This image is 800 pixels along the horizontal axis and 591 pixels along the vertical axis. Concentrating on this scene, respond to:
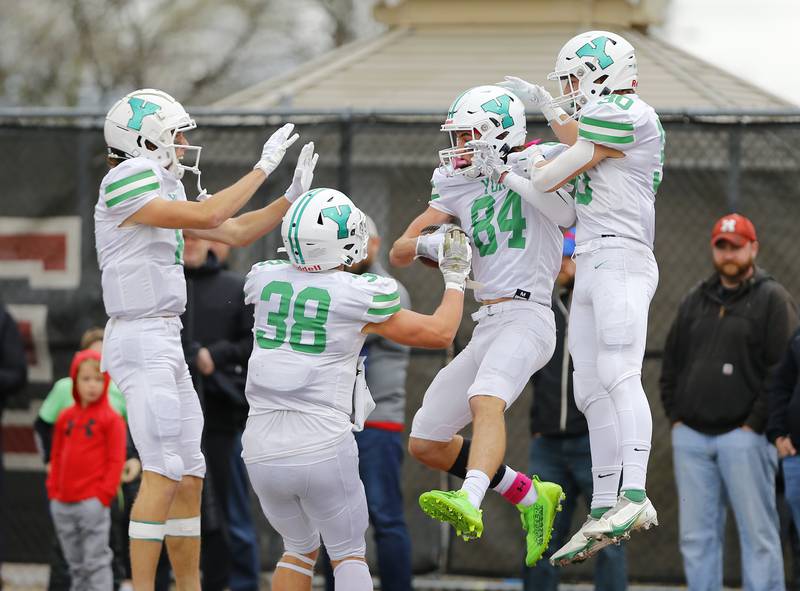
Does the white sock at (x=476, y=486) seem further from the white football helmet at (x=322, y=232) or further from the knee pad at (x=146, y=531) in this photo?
the knee pad at (x=146, y=531)

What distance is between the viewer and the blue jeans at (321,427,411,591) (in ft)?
27.3

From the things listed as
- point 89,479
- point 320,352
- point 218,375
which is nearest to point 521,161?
point 320,352

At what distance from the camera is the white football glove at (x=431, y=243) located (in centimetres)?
643

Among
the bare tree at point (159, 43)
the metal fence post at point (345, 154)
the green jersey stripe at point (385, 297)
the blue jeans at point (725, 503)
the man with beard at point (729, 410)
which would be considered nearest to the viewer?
the green jersey stripe at point (385, 297)

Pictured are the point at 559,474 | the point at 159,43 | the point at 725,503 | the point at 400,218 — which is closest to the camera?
the point at 725,503

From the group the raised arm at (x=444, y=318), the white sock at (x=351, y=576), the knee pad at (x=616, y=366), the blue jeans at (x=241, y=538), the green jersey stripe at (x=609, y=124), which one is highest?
the green jersey stripe at (x=609, y=124)

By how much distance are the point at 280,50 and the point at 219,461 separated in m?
16.2

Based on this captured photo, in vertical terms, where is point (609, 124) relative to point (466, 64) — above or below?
below

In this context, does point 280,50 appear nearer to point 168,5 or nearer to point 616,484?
point 168,5

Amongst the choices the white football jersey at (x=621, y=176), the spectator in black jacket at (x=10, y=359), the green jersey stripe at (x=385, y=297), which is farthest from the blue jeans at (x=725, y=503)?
the spectator in black jacket at (x=10, y=359)

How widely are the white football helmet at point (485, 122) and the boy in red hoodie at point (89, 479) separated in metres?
2.85

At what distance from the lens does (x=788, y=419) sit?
7848mm

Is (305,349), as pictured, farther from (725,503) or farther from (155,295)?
(725,503)

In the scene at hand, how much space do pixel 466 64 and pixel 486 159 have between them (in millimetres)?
4983
